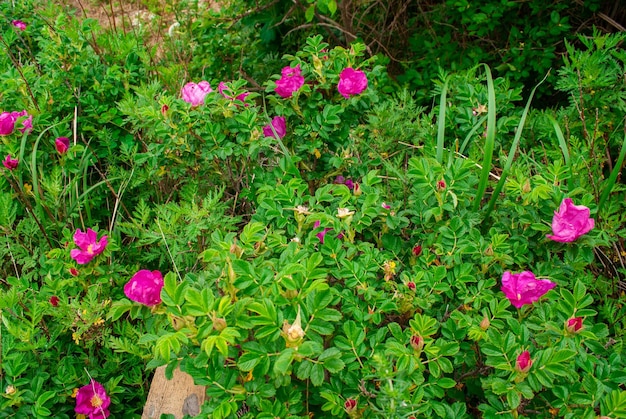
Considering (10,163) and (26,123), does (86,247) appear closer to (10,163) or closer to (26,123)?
(10,163)

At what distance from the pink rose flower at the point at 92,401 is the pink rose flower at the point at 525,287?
117cm

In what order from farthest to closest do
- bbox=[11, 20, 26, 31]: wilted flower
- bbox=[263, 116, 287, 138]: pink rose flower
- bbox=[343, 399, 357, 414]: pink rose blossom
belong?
bbox=[11, 20, 26, 31]: wilted flower, bbox=[263, 116, 287, 138]: pink rose flower, bbox=[343, 399, 357, 414]: pink rose blossom

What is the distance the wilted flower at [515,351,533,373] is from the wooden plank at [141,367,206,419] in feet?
2.73

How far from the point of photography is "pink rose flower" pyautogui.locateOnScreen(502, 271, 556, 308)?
129cm

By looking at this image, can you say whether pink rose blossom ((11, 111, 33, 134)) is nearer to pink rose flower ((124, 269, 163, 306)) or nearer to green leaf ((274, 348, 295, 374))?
pink rose flower ((124, 269, 163, 306))

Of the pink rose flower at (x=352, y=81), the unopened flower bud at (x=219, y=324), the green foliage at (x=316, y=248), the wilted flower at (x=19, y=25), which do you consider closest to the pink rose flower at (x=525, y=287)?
the green foliage at (x=316, y=248)

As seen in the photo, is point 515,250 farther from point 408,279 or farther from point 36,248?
point 36,248

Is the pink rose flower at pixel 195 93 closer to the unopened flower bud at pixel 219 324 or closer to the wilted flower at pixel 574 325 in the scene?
the unopened flower bud at pixel 219 324

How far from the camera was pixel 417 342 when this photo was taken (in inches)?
48.5

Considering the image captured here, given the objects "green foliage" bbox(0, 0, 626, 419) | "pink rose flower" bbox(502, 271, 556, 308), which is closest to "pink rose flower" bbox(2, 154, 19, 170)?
"green foliage" bbox(0, 0, 626, 419)

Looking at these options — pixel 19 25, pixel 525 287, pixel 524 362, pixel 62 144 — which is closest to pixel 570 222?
pixel 525 287

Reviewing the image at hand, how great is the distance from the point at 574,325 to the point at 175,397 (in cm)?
107

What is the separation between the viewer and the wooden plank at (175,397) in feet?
5.05

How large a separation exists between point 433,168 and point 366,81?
0.42 meters
